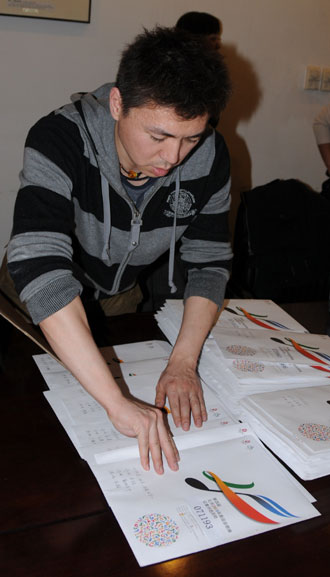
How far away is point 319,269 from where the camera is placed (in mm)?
2229

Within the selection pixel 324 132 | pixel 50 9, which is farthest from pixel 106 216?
pixel 324 132

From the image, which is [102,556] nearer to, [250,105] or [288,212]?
[288,212]

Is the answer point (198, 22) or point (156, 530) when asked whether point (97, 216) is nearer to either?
point (156, 530)

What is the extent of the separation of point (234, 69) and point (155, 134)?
2.21 m

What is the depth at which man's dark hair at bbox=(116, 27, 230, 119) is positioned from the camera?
3.06 feet

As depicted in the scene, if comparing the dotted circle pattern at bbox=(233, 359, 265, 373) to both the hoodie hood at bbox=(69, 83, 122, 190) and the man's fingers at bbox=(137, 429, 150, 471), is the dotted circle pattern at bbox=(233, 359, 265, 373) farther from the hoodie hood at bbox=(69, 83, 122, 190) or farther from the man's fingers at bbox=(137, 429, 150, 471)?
the hoodie hood at bbox=(69, 83, 122, 190)

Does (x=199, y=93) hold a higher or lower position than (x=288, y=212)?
higher

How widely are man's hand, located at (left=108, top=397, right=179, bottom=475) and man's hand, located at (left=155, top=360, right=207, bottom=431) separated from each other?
7 centimetres

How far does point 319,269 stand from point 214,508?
1.60 metres

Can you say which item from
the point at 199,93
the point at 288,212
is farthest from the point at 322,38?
the point at 199,93

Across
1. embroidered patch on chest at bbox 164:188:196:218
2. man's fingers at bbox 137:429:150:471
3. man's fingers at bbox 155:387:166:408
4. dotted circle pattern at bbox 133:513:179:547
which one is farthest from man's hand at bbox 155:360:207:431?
embroidered patch on chest at bbox 164:188:196:218

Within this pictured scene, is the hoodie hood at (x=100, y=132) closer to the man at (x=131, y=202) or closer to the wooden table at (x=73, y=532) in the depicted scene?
the man at (x=131, y=202)

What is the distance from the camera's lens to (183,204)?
50.7 inches

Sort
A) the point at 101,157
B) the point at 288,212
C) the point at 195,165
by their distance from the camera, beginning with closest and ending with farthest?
1. the point at 101,157
2. the point at 195,165
3. the point at 288,212
